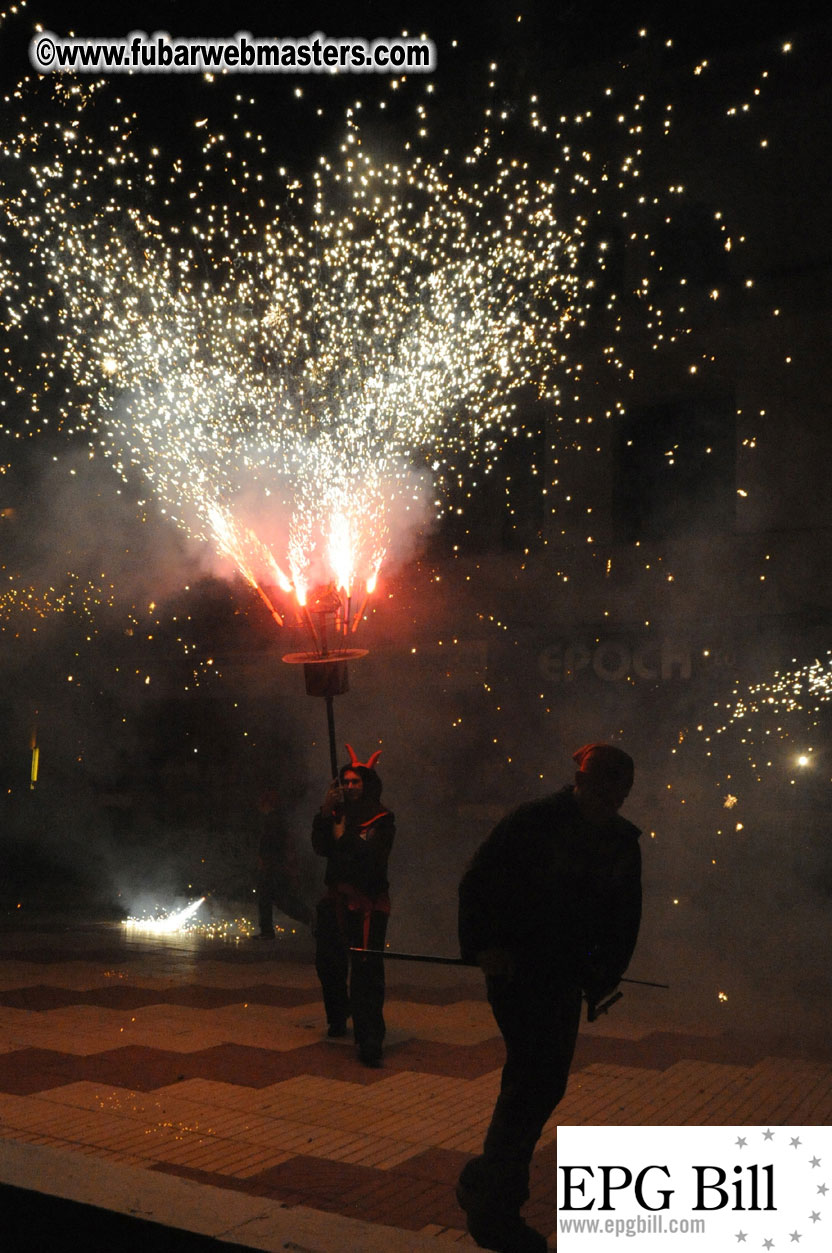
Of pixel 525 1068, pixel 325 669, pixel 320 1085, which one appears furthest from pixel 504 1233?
pixel 325 669

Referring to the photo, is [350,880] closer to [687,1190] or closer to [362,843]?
[362,843]

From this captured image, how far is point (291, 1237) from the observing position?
3035 mm

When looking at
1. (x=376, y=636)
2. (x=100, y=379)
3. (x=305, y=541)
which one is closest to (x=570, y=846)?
(x=305, y=541)

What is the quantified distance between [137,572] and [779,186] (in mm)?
8590

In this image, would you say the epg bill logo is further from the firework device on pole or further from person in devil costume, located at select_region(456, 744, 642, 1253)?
the firework device on pole

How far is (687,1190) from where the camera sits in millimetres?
3389

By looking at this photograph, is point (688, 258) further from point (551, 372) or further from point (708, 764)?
point (708, 764)

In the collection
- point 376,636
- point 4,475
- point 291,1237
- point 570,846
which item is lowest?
point 291,1237

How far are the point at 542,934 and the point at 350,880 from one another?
2807mm

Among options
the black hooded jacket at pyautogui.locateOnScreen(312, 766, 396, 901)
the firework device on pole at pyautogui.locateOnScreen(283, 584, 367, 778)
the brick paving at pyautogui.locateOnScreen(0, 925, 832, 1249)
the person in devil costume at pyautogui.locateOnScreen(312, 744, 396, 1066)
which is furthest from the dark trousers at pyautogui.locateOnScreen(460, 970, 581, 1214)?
the firework device on pole at pyautogui.locateOnScreen(283, 584, 367, 778)

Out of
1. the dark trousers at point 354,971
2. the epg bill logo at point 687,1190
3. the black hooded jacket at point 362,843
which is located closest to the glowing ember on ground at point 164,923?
the dark trousers at point 354,971

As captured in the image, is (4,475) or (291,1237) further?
(4,475)

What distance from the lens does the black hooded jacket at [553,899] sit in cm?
338

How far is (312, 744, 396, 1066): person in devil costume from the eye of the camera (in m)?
6.01
